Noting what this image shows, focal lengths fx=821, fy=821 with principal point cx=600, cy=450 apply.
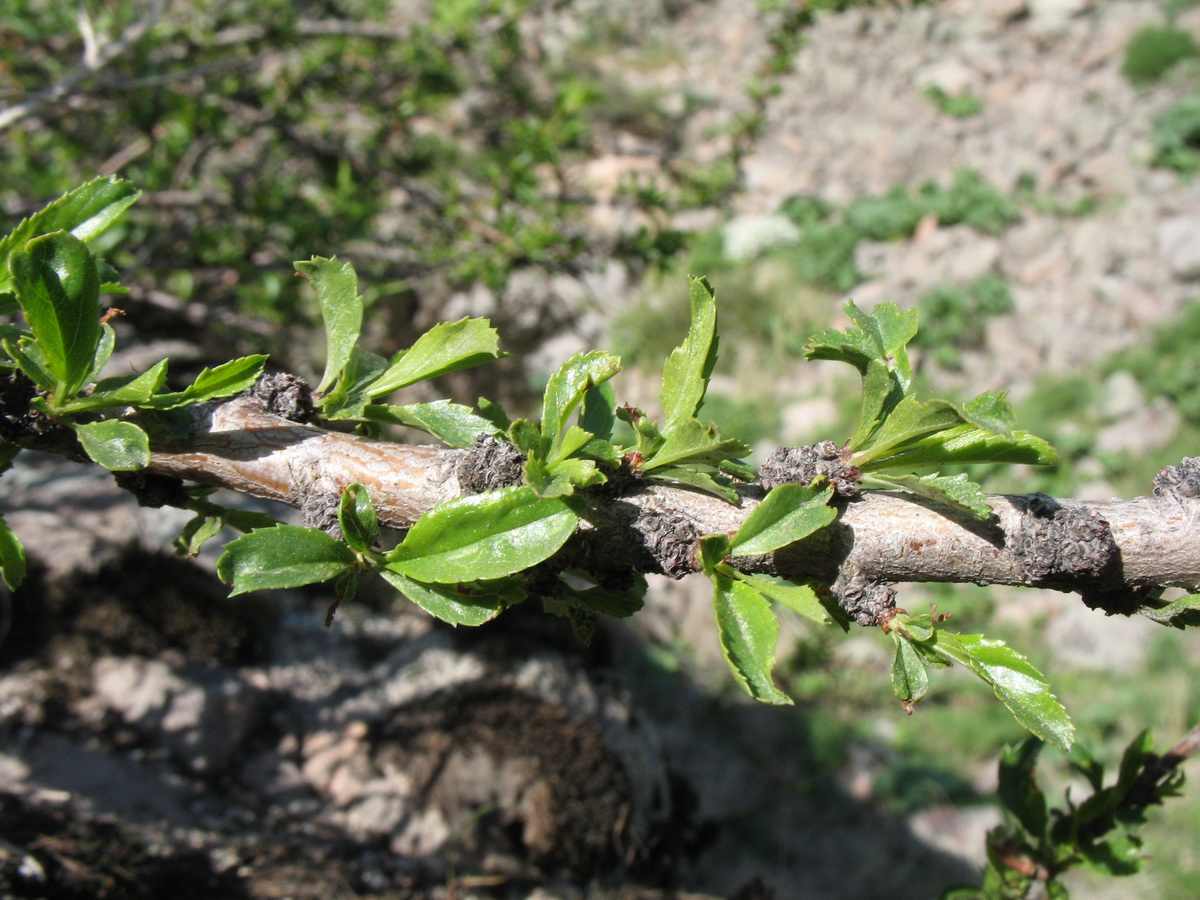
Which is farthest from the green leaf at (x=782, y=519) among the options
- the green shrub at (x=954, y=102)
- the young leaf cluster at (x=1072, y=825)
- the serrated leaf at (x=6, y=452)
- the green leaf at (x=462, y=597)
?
the green shrub at (x=954, y=102)

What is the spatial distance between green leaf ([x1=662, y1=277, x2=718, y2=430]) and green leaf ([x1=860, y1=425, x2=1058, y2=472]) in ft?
0.69

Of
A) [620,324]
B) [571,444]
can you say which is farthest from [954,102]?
[571,444]

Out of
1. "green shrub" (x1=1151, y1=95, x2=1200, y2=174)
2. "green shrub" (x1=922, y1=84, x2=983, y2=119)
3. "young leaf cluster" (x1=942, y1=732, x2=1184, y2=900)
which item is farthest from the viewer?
"green shrub" (x1=922, y1=84, x2=983, y2=119)

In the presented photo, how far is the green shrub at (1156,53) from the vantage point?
8031mm

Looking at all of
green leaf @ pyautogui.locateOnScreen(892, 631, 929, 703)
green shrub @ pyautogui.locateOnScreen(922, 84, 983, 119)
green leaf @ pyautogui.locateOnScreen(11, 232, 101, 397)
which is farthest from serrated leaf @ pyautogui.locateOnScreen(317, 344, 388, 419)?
green shrub @ pyautogui.locateOnScreen(922, 84, 983, 119)

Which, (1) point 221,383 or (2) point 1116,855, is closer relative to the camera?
(1) point 221,383

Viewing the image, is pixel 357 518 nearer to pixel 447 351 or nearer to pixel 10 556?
pixel 447 351

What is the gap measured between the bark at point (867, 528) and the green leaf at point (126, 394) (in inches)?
3.5

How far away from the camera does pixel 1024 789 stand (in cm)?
162

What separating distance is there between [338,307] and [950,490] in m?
0.75

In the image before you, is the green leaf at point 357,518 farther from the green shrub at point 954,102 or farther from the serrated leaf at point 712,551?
the green shrub at point 954,102

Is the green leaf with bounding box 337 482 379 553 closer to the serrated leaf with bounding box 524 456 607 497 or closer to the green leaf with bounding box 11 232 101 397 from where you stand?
the serrated leaf with bounding box 524 456 607 497

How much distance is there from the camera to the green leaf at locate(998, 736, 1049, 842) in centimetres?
159

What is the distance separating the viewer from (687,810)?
3438mm
